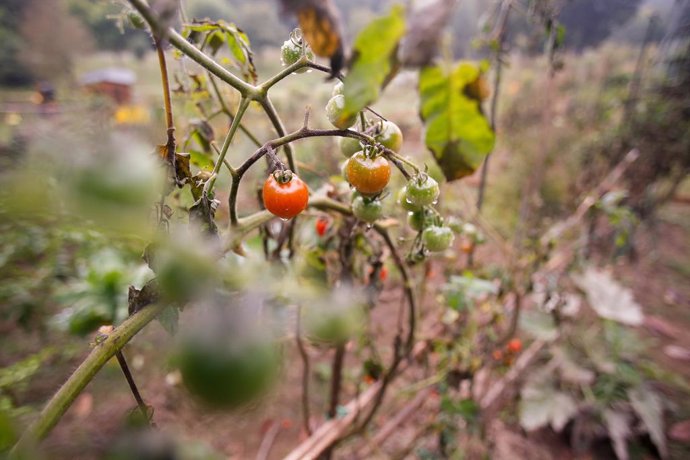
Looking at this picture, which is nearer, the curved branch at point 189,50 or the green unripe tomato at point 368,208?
the curved branch at point 189,50

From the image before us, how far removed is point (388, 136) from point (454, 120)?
17cm

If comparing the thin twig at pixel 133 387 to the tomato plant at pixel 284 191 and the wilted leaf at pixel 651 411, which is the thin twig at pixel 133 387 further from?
the wilted leaf at pixel 651 411

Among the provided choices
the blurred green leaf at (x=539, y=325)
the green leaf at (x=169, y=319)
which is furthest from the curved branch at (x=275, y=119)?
the blurred green leaf at (x=539, y=325)

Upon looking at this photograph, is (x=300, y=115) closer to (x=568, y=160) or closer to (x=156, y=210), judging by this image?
(x=568, y=160)

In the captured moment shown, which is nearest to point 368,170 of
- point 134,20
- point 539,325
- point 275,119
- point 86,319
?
point 275,119

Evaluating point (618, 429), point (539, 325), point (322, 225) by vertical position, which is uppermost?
point (322, 225)

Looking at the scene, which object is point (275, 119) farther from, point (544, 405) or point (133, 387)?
point (544, 405)

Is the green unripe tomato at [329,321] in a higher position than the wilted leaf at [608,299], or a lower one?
higher

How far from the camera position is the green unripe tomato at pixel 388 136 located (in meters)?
0.41

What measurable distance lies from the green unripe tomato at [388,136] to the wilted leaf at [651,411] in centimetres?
210

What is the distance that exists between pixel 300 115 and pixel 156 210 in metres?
6.97

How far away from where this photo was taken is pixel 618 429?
1.76 m

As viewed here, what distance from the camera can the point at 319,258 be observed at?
68cm

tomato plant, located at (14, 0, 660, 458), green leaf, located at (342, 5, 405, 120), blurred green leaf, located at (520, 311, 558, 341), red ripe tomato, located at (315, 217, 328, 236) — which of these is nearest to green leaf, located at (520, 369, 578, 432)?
blurred green leaf, located at (520, 311, 558, 341)
